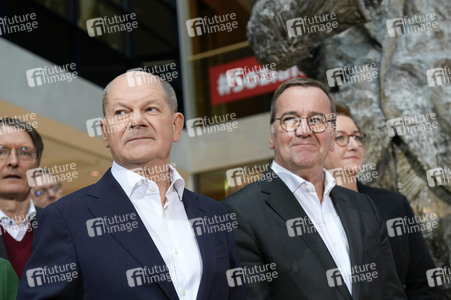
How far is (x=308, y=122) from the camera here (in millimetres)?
2570

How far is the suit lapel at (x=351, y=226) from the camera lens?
242cm

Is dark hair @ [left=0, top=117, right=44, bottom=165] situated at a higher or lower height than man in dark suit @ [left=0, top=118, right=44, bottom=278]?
higher

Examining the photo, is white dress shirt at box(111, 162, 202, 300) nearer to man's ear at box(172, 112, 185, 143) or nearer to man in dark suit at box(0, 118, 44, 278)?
man's ear at box(172, 112, 185, 143)

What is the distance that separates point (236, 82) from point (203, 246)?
8.88 m

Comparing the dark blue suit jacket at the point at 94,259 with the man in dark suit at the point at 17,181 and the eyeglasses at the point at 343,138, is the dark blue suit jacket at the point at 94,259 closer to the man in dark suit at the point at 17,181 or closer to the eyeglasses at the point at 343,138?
the man in dark suit at the point at 17,181

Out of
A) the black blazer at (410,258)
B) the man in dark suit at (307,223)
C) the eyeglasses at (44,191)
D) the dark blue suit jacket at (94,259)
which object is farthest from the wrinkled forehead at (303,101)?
the eyeglasses at (44,191)

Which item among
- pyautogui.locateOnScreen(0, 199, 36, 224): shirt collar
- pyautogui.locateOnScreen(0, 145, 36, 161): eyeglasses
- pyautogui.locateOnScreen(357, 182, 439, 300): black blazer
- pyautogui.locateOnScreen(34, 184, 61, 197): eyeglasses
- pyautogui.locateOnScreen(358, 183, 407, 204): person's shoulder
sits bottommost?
pyautogui.locateOnScreen(357, 182, 439, 300): black blazer

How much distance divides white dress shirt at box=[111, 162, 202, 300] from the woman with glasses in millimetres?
1401

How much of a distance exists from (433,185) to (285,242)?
1.81 metres

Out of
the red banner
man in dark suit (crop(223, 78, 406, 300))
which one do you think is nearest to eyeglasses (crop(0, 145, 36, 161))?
man in dark suit (crop(223, 78, 406, 300))

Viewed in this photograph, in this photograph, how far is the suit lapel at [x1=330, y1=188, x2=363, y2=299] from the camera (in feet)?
7.93

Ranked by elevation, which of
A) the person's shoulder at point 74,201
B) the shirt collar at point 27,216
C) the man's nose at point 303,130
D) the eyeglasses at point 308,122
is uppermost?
the eyeglasses at point 308,122

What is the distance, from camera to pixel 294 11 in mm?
3902

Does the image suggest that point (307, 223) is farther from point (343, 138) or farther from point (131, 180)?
point (343, 138)
